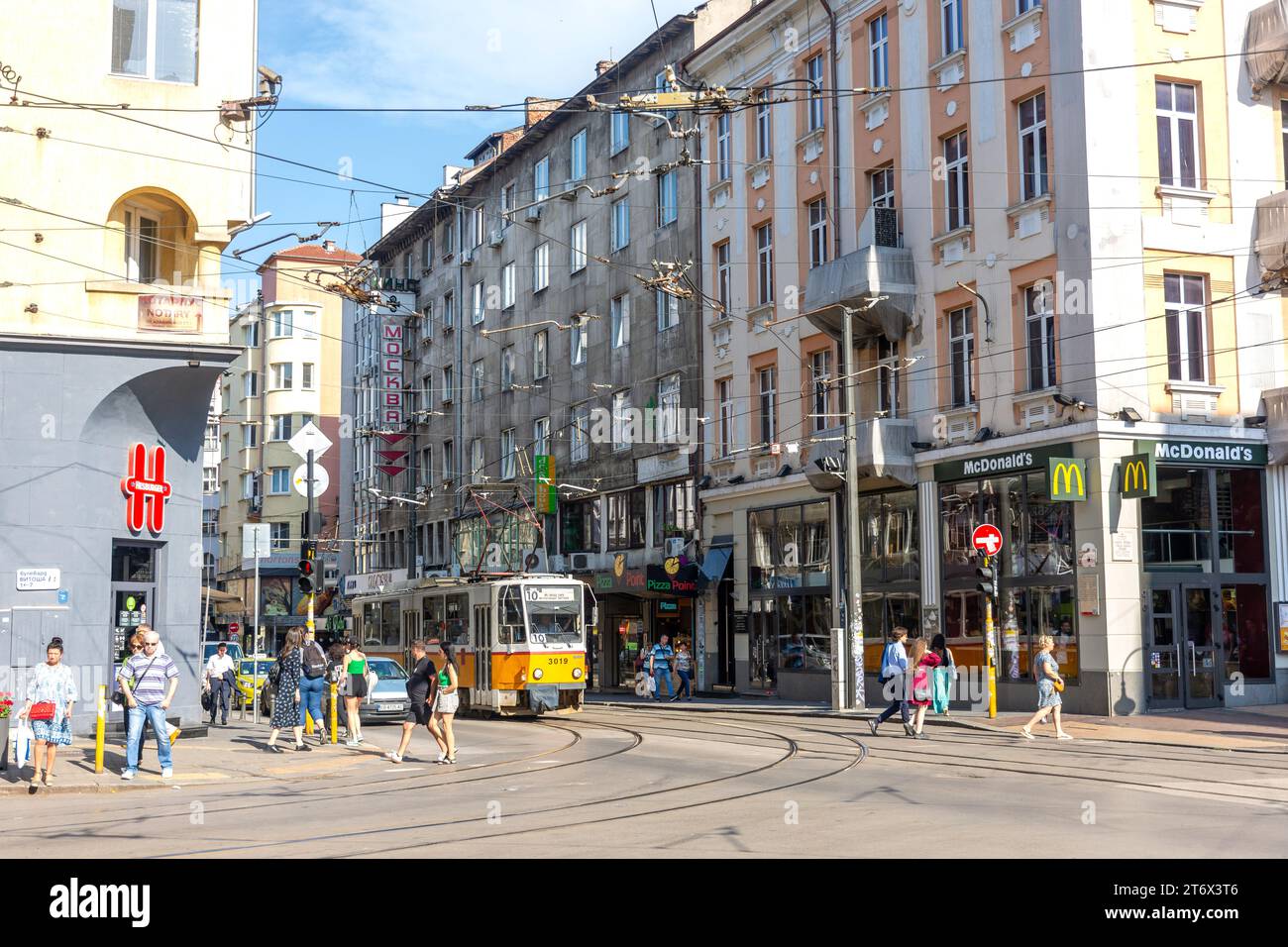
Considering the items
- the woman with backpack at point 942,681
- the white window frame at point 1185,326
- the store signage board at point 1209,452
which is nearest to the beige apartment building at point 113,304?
the woman with backpack at point 942,681

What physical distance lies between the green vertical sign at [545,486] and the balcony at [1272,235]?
26.6 metres

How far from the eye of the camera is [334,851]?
432 inches

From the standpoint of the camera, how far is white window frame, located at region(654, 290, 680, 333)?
42.1 m

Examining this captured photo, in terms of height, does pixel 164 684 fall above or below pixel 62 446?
below

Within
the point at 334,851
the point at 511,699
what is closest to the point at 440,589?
the point at 511,699

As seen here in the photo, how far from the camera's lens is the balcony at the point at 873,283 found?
31.1 metres

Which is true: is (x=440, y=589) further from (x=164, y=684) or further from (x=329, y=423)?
(x=329, y=423)

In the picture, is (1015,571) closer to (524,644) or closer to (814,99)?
(524,644)

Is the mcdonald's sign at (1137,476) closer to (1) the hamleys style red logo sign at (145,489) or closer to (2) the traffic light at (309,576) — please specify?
(2) the traffic light at (309,576)

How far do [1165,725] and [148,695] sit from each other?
16.4m

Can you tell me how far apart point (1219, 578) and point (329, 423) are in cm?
5716

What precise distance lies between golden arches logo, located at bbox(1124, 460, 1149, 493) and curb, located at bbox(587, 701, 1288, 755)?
16.8ft

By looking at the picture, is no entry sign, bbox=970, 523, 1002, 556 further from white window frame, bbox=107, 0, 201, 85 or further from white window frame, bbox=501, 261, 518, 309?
white window frame, bbox=501, 261, 518, 309
